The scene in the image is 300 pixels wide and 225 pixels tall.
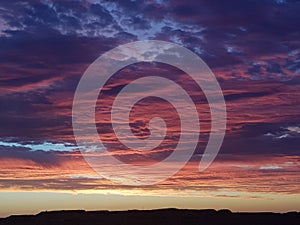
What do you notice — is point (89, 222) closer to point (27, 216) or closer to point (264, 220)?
point (27, 216)

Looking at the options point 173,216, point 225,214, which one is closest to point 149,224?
point 173,216

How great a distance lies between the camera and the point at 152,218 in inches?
5768

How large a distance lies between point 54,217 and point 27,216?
9.57 m

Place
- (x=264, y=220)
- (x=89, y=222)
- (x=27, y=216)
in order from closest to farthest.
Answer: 1. (x=264, y=220)
2. (x=89, y=222)
3. (x=27, y=216)

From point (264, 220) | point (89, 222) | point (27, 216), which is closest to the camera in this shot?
point (264, 220)

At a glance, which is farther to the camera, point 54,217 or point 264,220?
point 54,217

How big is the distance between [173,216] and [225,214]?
13.3 meters

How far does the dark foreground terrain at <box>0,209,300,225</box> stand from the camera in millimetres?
136538

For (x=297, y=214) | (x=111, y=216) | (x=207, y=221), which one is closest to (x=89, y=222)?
(x=111, y=216)

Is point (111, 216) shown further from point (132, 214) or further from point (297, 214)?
point (297, 214)

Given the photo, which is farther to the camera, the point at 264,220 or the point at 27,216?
the point at 27,216

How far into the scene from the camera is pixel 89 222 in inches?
5669

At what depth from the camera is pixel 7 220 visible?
5743 inches

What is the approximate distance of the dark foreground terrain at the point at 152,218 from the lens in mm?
136538
